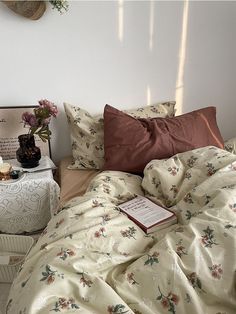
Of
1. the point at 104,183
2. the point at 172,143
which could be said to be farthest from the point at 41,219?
the point at 172,143

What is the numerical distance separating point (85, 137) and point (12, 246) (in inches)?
28.8

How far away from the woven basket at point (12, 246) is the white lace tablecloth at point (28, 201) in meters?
0.09

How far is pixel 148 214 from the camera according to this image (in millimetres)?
1246

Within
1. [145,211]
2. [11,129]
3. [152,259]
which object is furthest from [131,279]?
[11,129]

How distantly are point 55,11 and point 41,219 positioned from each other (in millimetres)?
1193

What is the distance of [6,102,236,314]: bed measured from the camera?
0.82 m

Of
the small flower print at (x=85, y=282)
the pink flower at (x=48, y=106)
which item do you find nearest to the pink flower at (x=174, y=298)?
the small flower print at (x=85, y=282)

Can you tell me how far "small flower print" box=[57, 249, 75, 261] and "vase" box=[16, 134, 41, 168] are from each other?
86 cm

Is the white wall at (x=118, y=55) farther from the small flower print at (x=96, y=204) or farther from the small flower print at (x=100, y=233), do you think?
the small flower print at (x=100, y=233)

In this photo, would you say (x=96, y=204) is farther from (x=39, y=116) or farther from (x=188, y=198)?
A: (x=39, y=116)

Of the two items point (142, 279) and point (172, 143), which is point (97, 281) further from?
point (172, 143)

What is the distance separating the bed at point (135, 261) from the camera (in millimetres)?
822

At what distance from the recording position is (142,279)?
2.89 ft

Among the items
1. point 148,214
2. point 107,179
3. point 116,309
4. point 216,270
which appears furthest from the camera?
point 107,179
